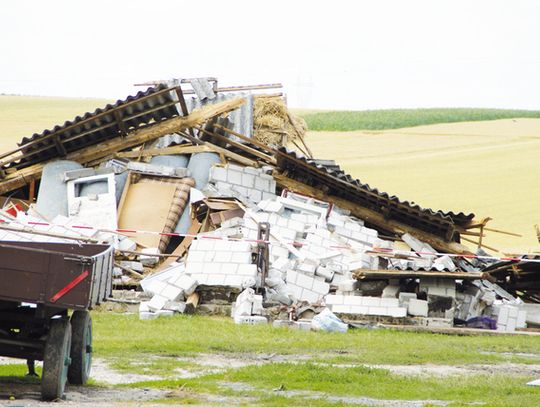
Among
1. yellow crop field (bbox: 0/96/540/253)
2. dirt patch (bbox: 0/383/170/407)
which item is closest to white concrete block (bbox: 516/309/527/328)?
dirt patch (bbox: 0/383/170/407)

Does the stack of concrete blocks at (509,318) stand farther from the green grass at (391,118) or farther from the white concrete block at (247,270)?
the green grass at (391,118)

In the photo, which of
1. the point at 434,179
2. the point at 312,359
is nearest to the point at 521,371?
the point at 312,359

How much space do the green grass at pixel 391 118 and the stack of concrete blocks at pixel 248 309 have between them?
203 ft

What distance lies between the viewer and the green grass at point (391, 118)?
85.2m

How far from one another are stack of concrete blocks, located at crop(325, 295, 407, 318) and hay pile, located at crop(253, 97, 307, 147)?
9606 mm

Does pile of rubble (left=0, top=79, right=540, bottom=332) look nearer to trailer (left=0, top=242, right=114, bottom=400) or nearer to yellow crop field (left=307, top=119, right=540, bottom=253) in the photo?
trailer (left=0, top=242, right=114, bottom=400)

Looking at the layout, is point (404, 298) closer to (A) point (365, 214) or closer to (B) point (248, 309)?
(B) point (248, 309)

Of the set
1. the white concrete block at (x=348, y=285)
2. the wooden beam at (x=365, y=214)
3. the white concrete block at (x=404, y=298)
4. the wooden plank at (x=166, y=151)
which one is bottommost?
the white concrete block at (x=404, y=298)

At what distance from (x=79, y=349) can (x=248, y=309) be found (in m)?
7.75

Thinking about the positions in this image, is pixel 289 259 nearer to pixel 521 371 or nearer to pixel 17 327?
pixel 521 371

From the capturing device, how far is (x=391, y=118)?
88.6 meters

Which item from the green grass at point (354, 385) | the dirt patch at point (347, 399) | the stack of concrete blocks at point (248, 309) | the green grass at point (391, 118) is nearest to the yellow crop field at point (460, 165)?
the green grass at point (391, 118)

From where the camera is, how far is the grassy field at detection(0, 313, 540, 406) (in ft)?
42.6

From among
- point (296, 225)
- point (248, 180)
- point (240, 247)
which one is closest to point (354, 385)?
point (240, 247)
